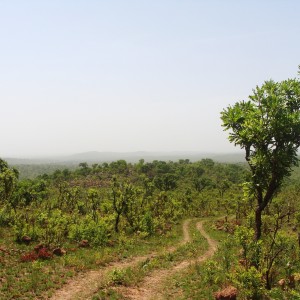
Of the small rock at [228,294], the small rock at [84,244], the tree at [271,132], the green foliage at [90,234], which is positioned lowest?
the small rock at [84,244]

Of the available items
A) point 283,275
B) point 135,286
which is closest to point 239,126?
point 283,275

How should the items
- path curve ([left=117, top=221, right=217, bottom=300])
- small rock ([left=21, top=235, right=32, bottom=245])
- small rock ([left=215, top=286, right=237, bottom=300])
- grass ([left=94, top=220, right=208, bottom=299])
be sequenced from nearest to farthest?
small rock ([left=215, top=286, right=237, bottom=300]) < path curve ([left=117, top=221, right=217, bottom=300]) < grass ([left=94, top=220, right=208, bottom=299]) < small rock ([left=21, top=235, right=32, bottom=245])

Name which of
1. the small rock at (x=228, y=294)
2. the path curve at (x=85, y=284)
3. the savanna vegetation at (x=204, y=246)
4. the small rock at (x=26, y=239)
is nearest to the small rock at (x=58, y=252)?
the savanna vegetation at (x=204, y=246)

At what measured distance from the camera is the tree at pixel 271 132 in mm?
15031

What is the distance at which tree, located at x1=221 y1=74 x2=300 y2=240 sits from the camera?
15.0 metres

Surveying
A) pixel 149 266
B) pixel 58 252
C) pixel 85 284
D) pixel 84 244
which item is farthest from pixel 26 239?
pixel 149 266

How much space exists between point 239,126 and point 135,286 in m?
11.4

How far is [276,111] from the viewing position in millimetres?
15039

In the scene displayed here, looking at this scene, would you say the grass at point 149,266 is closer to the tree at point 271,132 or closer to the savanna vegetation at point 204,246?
the savanna vegetation at point 204,246

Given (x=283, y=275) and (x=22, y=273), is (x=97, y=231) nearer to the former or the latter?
(x=22, y=273)

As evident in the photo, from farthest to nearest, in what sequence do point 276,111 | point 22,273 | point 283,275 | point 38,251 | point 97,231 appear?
point 97,231, point 38,251, point 22,273, point 283,275, point 276,111

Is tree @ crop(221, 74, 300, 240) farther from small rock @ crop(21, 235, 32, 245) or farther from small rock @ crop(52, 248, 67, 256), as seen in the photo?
small rock @ crop(21, 235, 32, 245)

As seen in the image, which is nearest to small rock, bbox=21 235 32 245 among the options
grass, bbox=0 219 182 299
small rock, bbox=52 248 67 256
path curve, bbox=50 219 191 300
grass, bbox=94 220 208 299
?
grass, bbox=0 219 182 299

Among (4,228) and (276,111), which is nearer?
(276,111)
